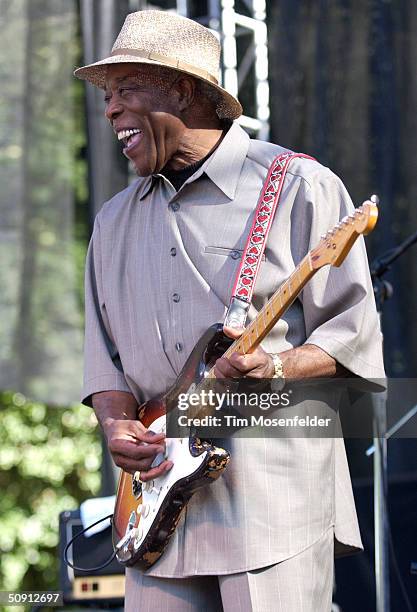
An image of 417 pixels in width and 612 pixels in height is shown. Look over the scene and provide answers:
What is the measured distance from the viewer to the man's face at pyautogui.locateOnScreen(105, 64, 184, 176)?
2.79 metres

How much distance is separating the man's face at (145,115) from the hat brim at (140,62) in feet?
0.14

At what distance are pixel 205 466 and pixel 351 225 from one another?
648 millimetres

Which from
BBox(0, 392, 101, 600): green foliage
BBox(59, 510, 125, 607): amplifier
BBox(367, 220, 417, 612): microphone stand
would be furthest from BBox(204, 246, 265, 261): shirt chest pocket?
BBox(0, 392, 101, 600): green foliage

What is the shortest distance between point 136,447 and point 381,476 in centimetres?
143

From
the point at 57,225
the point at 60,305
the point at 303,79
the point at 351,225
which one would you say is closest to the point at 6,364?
the point at 60,305

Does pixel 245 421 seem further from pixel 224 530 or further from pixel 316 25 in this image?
pixel 316 25

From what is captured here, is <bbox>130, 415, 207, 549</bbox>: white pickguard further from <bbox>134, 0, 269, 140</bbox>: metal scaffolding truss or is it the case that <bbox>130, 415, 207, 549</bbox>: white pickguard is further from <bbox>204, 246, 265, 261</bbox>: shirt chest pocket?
<bbox>134, 0, 269, 140</bbox>: metal scaffolding truss

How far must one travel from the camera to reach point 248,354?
2.40 meters

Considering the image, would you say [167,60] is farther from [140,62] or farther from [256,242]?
[256,242]

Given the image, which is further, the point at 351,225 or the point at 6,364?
the point at 6,364

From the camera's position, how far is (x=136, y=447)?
2.65 m

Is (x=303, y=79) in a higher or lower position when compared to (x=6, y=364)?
higher

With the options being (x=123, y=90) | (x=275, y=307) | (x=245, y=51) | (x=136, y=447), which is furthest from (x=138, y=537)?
(x=245, y=51)

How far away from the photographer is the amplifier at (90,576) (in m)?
4.19
